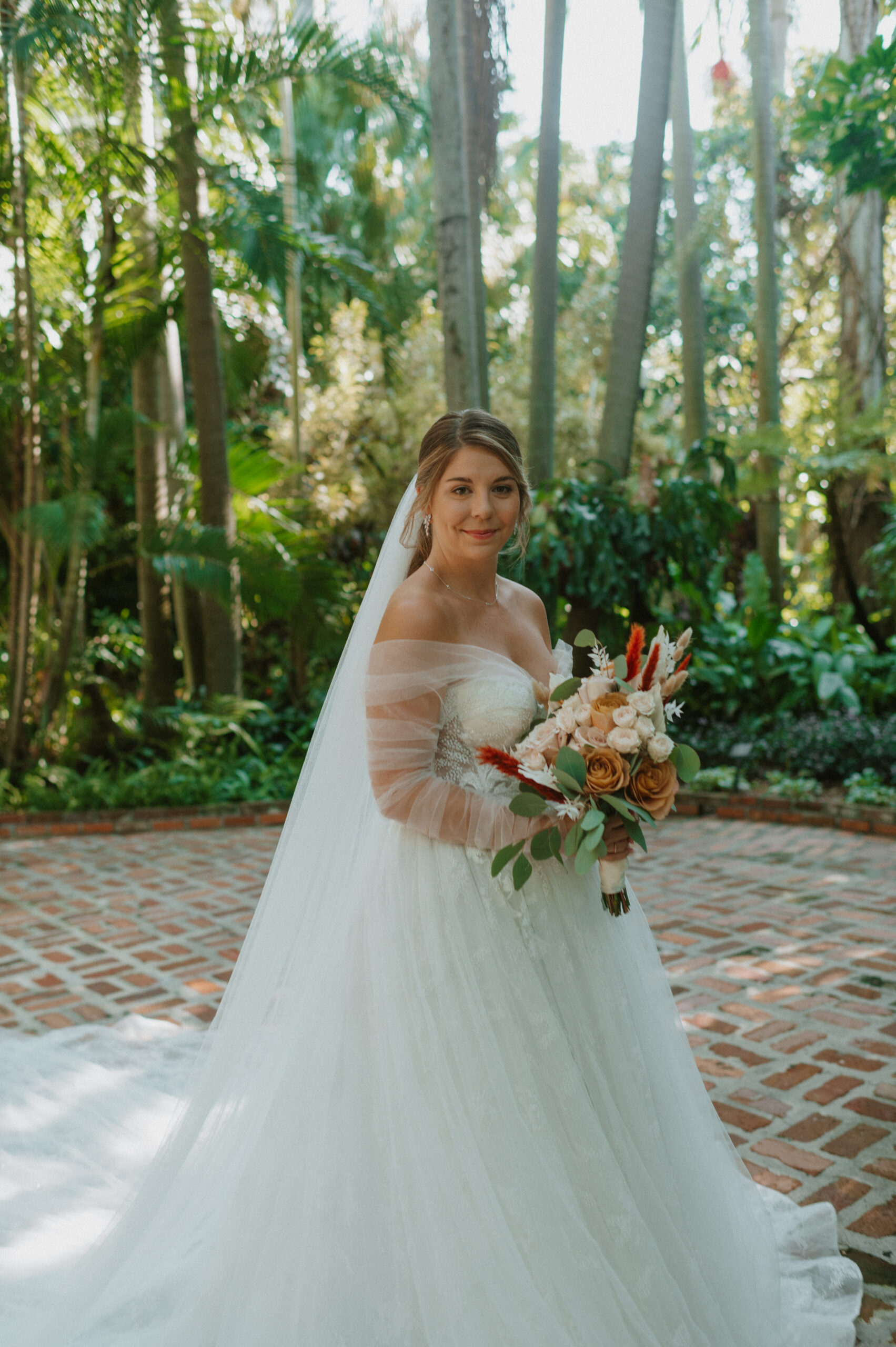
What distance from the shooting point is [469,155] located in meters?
8.70

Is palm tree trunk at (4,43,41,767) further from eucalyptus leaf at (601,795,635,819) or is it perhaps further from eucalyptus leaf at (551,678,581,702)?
eucalyptus leaf at (601,795,635,819)

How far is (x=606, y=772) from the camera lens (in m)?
1.81

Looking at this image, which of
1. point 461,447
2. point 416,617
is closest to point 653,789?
point 416,617

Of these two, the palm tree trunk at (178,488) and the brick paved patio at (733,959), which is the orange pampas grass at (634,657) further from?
the palm tree trunk at (178,488)

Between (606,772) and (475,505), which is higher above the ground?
(475,505)

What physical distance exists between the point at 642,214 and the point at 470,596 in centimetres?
567

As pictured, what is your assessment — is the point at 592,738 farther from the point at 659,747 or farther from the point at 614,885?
the point at 614,885

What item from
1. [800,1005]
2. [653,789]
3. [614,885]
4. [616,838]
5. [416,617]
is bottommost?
[800,1005]

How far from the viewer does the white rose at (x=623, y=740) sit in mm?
1802

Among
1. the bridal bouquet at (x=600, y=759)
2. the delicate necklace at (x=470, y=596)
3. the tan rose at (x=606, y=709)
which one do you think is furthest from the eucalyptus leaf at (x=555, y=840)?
the delicate necklace at (x=470, y=596)

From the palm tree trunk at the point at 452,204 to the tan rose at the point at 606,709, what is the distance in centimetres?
529

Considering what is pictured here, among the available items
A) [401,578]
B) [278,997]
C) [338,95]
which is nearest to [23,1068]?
[278,997]

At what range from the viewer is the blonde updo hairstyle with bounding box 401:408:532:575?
2.11 meters

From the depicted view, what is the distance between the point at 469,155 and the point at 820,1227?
27.8 ft
